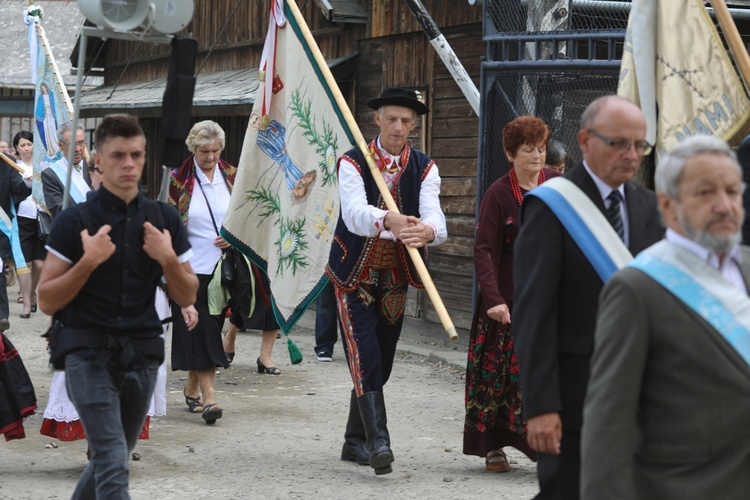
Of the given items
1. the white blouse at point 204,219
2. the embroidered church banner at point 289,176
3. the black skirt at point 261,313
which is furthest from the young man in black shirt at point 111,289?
the black skirt at point 261,313

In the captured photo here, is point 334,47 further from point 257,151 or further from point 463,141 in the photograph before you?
point 257,151

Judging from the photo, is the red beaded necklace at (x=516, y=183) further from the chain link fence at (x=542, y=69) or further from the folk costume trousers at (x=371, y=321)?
the chain link fence at (x=542, y=69)

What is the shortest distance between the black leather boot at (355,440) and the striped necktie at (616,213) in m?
3.35

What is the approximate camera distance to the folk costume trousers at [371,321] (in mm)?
6914

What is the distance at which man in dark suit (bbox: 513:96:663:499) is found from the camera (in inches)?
157

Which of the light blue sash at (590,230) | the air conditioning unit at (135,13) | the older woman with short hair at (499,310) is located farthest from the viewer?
the older woman with short hair at (499,310)

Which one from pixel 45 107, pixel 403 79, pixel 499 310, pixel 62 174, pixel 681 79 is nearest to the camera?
pixel 681 79

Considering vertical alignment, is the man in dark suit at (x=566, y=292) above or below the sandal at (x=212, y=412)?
above

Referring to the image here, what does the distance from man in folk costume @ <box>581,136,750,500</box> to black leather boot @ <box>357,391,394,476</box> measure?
3.59 meters

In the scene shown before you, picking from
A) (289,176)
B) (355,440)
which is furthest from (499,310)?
(289,176)

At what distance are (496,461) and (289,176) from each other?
2292mm

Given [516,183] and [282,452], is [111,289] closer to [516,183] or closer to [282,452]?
[516,183]

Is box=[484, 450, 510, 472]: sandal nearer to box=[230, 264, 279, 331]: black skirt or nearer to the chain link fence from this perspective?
the chain link fence

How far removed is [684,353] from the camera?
3172 mm
